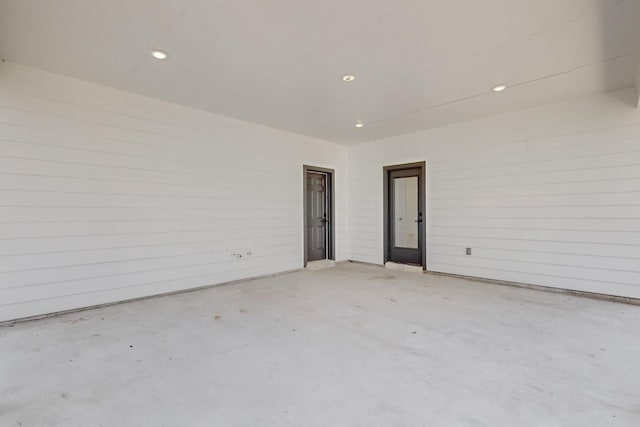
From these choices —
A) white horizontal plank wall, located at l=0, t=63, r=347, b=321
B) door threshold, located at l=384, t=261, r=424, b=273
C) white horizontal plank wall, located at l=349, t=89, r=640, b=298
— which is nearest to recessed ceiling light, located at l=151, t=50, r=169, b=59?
white horizontal plank wall, located at l=0, t=63, r=347, b=321

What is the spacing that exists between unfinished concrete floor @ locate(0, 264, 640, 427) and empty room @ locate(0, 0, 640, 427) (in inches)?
0.8

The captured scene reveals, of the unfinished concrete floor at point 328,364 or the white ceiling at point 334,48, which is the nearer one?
the unfinished concrete floor at point 328,364

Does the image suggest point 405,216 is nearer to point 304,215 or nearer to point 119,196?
point 304,215

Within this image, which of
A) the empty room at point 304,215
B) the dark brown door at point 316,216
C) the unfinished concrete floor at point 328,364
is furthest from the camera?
the dark brown door at point 316,216

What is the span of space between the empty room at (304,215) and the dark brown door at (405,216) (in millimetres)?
68

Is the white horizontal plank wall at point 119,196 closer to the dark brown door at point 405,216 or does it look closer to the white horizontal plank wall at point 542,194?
the dark brown door at point 405,216

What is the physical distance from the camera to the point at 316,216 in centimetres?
641

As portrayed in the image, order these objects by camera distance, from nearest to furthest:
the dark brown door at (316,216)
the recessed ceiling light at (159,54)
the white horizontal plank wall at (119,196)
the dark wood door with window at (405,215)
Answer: the recessed ceiling light at (159,54) → the white horizontal plank wall at (119,196) → the dark wood door with window at (405,215) → the dark brown door at (316,216)

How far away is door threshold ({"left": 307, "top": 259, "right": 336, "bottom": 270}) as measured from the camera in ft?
19.5

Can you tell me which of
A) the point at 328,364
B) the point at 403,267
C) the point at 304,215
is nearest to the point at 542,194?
the point at 403,267

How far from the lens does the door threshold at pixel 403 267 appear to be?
217 inches

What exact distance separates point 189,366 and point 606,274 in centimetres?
492

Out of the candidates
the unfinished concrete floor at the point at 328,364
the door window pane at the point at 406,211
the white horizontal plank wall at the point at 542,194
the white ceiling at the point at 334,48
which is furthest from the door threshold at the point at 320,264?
the white ceiling at the point at 334,48

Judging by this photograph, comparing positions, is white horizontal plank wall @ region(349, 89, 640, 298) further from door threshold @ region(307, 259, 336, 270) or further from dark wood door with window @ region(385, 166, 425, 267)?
door threshold @ region(307, 259, 336, 270)
